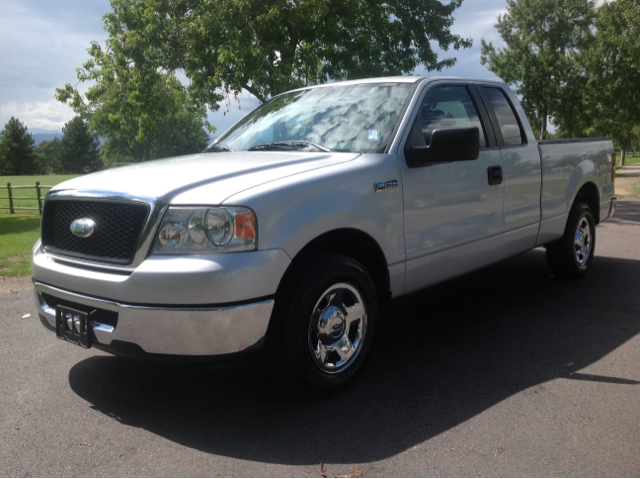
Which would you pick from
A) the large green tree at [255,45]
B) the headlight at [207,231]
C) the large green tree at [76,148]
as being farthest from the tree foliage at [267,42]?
the large green tree at [76,148]

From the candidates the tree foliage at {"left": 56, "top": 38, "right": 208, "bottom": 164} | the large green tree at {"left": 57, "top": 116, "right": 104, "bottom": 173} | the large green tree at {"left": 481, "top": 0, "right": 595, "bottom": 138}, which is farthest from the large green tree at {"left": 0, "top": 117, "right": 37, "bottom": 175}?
the large green tree at {"left": 481, "top": 0, "right": 595, "bottom": 138}

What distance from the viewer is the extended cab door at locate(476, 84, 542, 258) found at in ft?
16.1

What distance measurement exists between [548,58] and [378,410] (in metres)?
38.0

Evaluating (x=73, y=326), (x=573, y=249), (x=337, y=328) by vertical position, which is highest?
(x=73, y=326)

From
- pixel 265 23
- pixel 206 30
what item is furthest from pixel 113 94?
pixel 265 23

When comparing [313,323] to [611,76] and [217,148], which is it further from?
[611,76]

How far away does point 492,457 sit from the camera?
9.34 feet

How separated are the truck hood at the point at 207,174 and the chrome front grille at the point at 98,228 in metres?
0.09

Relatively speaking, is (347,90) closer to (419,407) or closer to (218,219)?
(218,219)

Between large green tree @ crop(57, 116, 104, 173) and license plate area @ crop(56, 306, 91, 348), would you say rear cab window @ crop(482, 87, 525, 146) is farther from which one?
large green tree @ crop(57, 116, 104, 173)

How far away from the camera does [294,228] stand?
3.19 meters

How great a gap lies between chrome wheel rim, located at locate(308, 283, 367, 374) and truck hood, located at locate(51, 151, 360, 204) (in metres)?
0.76

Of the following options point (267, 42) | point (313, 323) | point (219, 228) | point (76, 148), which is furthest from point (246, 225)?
point (76, 148)

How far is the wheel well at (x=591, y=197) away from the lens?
6.38 meters
